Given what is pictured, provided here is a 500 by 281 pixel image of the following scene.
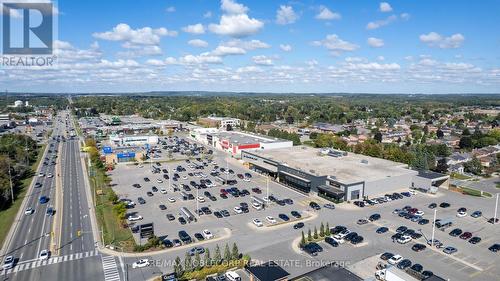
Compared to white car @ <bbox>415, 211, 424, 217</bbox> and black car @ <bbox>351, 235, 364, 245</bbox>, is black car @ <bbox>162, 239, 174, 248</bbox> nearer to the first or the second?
black car @ <bbox>351, 235, 364, 245</bbox>

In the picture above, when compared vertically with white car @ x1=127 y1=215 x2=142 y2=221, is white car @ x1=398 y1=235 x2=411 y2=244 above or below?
above

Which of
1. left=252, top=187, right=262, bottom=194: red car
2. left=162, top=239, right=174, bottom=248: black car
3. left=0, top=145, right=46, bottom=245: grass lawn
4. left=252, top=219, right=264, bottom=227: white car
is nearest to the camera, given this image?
left=162, top=239, right=174, bottom=248: black car

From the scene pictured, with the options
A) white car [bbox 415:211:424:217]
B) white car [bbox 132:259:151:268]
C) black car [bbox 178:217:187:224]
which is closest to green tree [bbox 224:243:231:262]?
white car [bbox 132:259:151:268]

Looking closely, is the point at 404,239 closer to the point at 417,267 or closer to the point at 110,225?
the point at 417,267

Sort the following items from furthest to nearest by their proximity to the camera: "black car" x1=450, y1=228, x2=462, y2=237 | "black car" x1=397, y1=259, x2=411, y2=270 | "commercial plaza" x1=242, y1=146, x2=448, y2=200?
"commercial plaza" x1=242, y1=146, x2=448, y2=200, "black car" x1=450, y1=228, x2=462, y2=237, "black car" x1=397, y1=259, x2=411, y2=270

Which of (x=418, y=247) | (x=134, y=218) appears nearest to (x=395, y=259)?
(x=418, y=247)

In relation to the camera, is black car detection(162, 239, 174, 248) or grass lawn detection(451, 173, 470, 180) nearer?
black car detection(162, 239, 174, 248)
